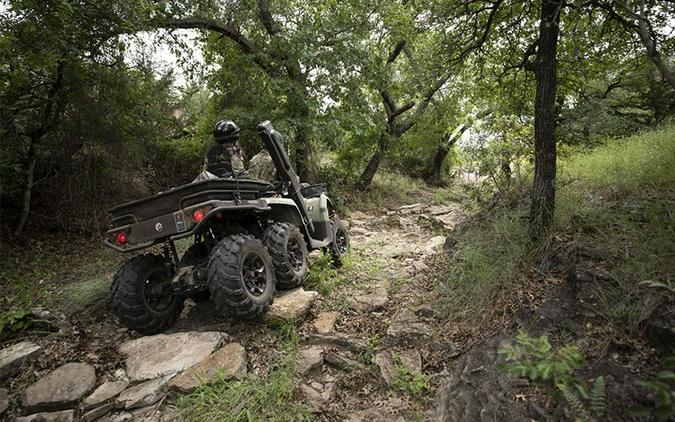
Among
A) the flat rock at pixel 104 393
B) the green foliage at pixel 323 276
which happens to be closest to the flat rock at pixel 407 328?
the green foliage at pixel 323 276

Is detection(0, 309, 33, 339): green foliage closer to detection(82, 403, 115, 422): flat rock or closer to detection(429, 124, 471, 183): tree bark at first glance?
detection(82, 403, 115, 422): flat rock

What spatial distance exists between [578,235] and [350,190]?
8.82 m

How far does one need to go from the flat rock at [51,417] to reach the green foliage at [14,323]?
133cm

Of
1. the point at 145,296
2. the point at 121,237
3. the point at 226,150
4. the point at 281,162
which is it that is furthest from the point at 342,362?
the point at 226,150

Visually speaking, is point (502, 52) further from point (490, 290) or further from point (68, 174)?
point (68, 174)

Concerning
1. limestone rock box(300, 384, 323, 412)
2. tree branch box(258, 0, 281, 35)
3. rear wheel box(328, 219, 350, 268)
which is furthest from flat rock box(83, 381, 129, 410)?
tree branch box(258, 0, 281, 35)

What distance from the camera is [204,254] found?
13.7 feet

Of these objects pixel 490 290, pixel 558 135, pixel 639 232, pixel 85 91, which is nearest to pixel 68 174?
pixel 85 91

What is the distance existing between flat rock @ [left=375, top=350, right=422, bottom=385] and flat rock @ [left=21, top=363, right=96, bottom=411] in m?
2.34

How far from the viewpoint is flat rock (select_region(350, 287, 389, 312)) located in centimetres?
415

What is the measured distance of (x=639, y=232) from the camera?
10.0ft

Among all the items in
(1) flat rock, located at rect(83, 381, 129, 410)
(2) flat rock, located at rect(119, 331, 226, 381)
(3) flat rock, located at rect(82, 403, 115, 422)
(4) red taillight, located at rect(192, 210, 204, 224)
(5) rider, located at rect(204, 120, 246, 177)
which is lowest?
(3) flat rock, located at rect(82, 403, 115, 422)

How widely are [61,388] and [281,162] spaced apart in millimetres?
3048

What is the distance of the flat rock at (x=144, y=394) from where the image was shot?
8.82 feet
